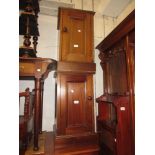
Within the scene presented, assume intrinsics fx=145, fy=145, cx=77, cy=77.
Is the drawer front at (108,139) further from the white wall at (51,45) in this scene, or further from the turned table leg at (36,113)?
the turned table leg at (36,113)

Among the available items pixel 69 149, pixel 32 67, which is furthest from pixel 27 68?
pixel 69 149

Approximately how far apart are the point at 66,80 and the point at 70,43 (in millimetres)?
463

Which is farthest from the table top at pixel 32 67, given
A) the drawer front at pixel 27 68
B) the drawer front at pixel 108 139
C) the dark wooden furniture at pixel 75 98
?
the drawer front at pixel 108 139

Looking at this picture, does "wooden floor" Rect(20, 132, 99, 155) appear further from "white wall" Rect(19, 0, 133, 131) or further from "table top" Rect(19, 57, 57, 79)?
"table top" Rect(19, 57, 57, 79)

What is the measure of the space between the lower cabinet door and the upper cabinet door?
0.82ft

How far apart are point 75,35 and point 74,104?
84 cm

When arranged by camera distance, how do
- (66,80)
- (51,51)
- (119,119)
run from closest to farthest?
(119,119) → (66,80) → (51,51)

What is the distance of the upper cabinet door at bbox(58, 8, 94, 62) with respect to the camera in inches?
69.0

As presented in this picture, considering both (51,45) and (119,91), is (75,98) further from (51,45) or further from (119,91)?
(51,45)

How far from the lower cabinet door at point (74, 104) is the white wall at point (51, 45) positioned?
45 centimetres

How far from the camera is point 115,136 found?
140cm

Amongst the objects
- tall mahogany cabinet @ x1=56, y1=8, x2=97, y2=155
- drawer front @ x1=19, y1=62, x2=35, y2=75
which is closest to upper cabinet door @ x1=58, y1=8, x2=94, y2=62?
tall mahogany cabinet @ x1=56, y1=8, x2=97, y2=155
